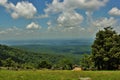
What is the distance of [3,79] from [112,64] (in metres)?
36.9

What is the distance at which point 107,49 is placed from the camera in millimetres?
64438

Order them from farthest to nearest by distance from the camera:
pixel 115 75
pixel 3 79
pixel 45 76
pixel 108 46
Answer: pixel 108 46, pixel 115 75, pixel 45 76, pixel 3 79

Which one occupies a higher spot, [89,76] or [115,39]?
[115,39]

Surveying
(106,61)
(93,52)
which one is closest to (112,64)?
(106,61)

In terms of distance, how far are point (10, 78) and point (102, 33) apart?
35903 millimetres

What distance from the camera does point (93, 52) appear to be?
2586 inches

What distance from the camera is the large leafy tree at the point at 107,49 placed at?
63.0 m

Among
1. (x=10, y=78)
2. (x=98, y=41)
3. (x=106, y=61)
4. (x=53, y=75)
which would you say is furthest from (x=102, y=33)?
(x=10, y=78)

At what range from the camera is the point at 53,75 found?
1486 inches

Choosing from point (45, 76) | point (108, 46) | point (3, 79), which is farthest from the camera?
point (108, 46)

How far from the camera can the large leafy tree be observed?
63.0m

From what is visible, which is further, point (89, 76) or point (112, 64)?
point (112, 64)

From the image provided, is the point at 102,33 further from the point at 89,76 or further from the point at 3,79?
the point at 3,79

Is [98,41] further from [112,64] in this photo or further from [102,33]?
[112,64]
